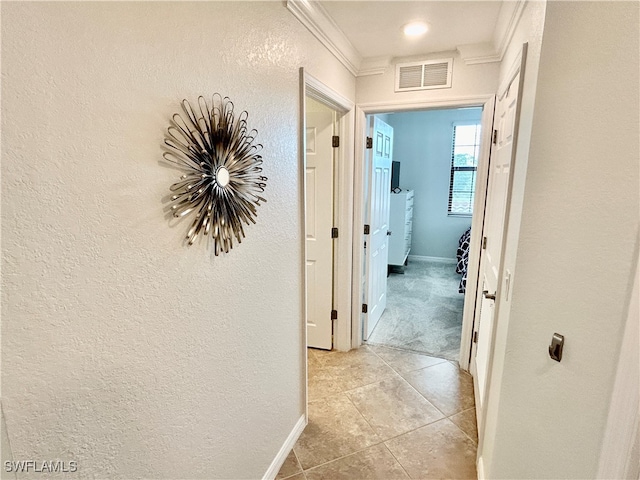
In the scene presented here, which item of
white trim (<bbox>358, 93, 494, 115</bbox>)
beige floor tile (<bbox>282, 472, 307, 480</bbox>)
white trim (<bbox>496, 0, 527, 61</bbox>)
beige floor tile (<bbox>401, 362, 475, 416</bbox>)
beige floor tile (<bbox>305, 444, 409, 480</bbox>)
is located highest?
white trim (<bbox>496, 0, 527, 61</bbox>)

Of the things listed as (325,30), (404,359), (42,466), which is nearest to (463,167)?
(404,359)

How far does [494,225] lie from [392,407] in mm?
1317

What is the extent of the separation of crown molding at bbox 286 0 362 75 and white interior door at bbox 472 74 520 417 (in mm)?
995

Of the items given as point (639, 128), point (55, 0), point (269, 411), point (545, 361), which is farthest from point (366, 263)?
point (55, 0)

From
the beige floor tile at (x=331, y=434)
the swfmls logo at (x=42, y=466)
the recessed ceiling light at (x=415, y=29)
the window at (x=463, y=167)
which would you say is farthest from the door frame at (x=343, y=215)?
the window at (x=463, y=167)

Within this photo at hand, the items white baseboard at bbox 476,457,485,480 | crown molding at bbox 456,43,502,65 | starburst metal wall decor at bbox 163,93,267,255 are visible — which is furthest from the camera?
crown molding at bbox 456,43,502,65

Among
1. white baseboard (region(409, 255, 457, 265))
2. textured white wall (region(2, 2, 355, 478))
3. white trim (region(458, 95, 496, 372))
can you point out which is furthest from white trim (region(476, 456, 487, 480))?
white baseboard (region(409, 255, 457, 265))

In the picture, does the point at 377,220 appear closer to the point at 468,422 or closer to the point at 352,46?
the point at 352,46

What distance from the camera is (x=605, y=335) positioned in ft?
2.70

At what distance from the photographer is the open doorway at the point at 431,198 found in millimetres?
4875

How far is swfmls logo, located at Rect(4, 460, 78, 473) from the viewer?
65 centimetres

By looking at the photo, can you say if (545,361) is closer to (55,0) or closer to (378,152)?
(55,0)

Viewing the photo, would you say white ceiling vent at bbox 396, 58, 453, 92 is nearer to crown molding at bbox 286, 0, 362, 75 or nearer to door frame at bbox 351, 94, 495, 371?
door frame at bbox 351, 94, 495, 371

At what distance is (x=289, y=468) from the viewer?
177cm
